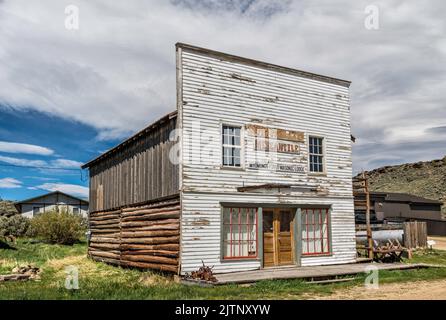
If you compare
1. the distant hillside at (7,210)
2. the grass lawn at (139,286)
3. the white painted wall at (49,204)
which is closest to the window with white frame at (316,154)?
the grass lawn at (139,286)

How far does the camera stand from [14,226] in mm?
37344

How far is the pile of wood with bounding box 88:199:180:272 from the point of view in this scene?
1564 cm

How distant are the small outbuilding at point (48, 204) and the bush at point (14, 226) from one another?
15307 millimetres

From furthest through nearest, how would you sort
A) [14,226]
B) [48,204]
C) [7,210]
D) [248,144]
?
[48,204] < [7,210] < [14,226] < [248,144]

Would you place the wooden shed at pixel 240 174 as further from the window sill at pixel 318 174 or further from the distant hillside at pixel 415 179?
the distant hillside at pixel 415 179

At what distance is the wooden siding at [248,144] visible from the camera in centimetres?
1546

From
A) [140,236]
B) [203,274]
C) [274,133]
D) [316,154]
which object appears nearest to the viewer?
[203,274]

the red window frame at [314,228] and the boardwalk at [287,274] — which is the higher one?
the red window frame at [314,228]

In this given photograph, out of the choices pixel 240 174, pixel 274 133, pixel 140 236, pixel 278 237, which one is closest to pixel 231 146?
pixel 240 174

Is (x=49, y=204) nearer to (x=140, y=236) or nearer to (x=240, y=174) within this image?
(x=140, y=236)

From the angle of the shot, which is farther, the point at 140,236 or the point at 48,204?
the point at 48,204

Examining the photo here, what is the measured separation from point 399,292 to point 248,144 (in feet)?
23.7

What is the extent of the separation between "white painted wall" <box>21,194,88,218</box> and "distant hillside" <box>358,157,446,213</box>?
5543 centimetres
